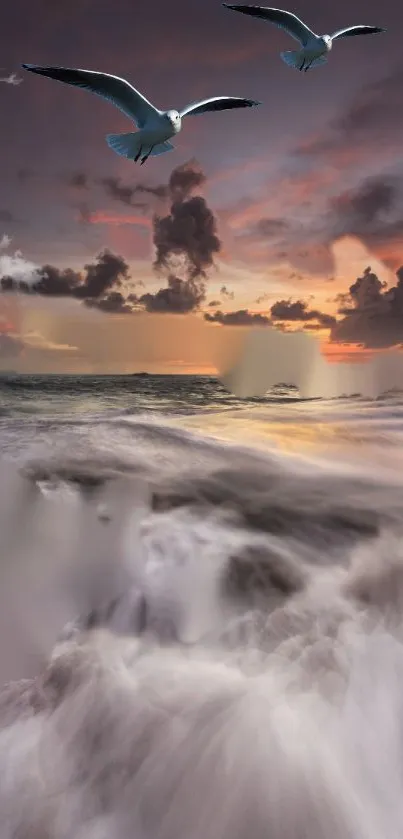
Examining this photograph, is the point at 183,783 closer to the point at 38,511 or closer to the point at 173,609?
the point at 173,609

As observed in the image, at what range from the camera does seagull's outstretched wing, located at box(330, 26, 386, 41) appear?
32.8 feet

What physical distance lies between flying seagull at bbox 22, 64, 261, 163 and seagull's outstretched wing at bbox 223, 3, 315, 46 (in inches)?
87.3

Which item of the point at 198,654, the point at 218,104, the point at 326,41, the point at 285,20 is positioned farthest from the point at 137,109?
the point at 198,654

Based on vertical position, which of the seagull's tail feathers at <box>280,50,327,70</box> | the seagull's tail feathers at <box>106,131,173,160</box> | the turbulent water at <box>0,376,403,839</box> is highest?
the seagull's tail feathers at <box>280,50,327,70</box>

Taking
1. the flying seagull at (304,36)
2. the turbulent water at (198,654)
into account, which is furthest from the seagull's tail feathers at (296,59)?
the turbulent water at (198,654)

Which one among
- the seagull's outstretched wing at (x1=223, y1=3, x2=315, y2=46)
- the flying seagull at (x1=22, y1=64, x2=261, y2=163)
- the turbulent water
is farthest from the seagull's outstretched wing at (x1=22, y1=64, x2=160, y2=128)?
the turbulent water

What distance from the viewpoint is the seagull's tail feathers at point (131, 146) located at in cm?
848

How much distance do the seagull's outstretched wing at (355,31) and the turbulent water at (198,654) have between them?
8726 millimetres

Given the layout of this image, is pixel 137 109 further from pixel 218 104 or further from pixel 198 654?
pixel 198 654

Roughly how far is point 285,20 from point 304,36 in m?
0.57

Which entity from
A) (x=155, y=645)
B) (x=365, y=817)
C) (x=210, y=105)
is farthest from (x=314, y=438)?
(x=365, y=817)

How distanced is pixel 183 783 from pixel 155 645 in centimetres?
127

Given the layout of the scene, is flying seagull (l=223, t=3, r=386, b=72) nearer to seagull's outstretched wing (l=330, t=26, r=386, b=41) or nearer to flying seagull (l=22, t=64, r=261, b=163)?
seagull's outstretched wing (l=330, t=26, r=386, b=41)

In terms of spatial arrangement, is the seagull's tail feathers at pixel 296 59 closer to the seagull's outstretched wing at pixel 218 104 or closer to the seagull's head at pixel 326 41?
the seagull's head at pixel 326 41
